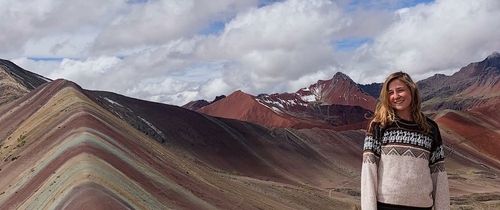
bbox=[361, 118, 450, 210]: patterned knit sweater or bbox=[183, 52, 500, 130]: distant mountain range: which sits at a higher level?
bbox=[183, 52, 500, 130]: distant mountain range

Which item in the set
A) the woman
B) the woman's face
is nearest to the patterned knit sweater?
the woman

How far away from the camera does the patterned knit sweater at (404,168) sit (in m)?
5.02

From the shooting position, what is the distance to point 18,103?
50.1 m

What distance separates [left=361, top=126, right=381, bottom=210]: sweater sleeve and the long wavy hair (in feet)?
0.33

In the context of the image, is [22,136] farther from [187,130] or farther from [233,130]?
[233,130]

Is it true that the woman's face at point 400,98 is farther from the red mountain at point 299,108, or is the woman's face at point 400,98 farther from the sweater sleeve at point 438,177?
the red mountain at point 299,108

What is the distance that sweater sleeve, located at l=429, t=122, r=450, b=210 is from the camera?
16.8ft

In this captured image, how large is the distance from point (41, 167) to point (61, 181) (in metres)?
5.39

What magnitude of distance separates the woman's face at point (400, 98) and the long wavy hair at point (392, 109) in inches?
1.1

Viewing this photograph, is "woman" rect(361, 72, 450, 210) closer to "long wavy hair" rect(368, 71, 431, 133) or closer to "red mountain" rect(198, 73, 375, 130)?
"long wavy hair" rect(368, 71, 431, 133)

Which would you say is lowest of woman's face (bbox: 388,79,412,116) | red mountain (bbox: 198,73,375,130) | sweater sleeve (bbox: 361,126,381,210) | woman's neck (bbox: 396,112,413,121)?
sweater sleeve (bbox: 361,126,381,210)

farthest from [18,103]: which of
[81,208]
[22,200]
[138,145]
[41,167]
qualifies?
[81,208]

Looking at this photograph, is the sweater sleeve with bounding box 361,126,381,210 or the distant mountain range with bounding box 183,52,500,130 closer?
the sweater sleeve with bounding box 361,126,381,210

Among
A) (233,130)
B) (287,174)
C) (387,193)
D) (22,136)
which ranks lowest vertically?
(387,193)
